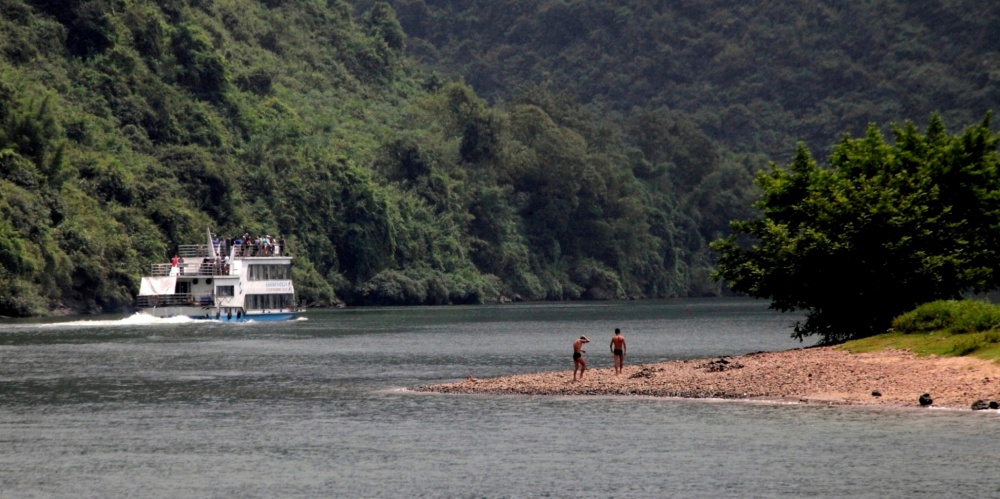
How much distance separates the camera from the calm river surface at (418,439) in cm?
3553

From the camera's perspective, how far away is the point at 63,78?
463 ft

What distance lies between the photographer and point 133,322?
105625 mm

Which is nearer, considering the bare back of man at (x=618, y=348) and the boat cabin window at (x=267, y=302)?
the bare back of man at (x=618, y=348)

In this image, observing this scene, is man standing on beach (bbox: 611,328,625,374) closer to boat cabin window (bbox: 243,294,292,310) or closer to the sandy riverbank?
the sandy riverbank

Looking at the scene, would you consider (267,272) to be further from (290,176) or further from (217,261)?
(290,176)

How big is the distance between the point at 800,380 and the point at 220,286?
6437 centimetres

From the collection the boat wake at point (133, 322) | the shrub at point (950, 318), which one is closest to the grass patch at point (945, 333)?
the shrub at point (950, 318)

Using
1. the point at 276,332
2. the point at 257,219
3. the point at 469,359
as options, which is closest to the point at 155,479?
the point at 469,359

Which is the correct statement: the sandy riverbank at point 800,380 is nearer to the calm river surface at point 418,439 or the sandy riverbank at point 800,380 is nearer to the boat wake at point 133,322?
the calm river surface at point 418,439

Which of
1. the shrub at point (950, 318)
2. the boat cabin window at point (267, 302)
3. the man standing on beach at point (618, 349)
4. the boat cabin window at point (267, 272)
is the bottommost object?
the man standing on beach at point (618, 349)

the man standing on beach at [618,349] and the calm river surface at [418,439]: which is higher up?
the man standing on beach at [618,349]

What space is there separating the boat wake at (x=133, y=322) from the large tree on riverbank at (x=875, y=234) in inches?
2066

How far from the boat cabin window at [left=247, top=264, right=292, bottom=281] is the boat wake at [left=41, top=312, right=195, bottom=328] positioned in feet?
16.9

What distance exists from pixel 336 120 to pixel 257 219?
4163cm
